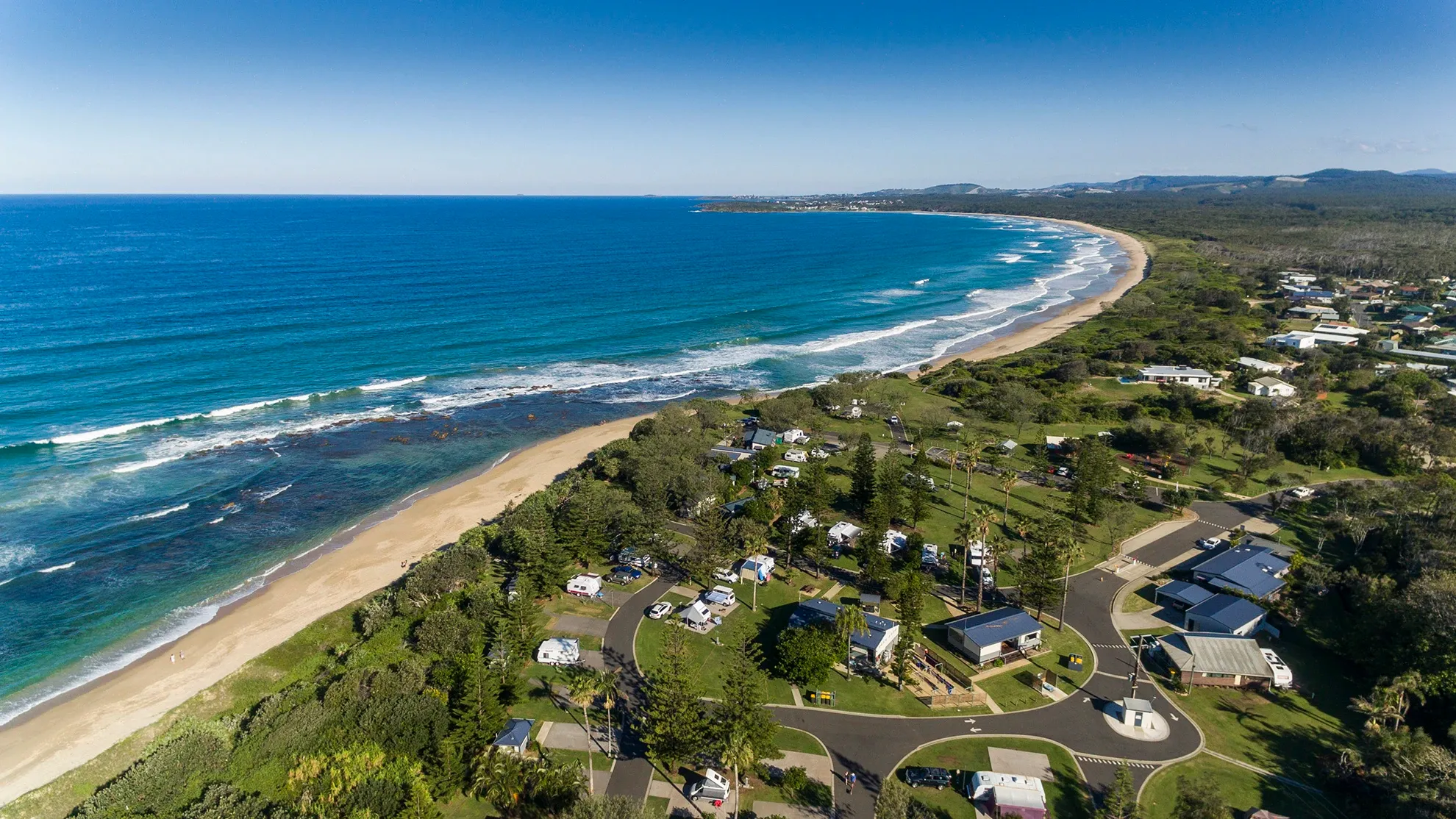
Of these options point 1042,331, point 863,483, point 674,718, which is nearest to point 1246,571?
point 863,483

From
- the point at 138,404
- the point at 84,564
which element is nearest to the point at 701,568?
the point at 84,564

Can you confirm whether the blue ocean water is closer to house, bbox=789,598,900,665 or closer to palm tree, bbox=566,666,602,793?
palm tree, bbox=566,666,602,793

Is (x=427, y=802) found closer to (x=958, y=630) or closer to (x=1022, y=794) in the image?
(x=1022, y=794)

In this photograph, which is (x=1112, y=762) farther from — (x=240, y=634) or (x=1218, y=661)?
(x=240, y=634)

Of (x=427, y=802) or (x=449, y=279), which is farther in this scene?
(x=449, y=279)

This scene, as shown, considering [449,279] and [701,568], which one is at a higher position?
[449,279]

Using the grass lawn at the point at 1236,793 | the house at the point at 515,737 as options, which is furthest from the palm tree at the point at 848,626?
the house at the point at 515,737
